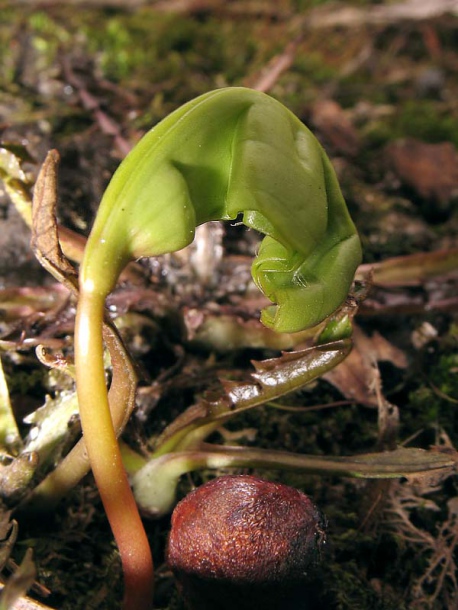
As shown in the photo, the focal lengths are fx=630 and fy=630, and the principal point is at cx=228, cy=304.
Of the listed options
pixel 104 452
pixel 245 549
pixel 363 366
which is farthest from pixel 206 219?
pixel 363 366

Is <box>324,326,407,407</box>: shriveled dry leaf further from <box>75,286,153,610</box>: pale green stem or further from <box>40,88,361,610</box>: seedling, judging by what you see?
<box>75,286,153,610</box>: pale green stem

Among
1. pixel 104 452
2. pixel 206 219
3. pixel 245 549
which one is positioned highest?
pixel 206 219

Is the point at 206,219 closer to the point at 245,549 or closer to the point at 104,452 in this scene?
the point at 104,452

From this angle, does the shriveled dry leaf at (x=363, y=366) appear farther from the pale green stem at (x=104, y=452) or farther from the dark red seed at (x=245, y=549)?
the pale green stem at (x=104, y=452)

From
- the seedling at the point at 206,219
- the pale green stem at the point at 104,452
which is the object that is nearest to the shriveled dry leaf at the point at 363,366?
the seedling at the point at 206,219

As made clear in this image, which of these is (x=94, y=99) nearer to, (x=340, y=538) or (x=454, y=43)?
(x=340, y=538)

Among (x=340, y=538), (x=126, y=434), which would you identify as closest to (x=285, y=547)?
(x=340, y=538)

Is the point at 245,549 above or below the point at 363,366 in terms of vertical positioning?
above

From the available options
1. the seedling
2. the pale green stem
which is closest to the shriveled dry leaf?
the seedling
